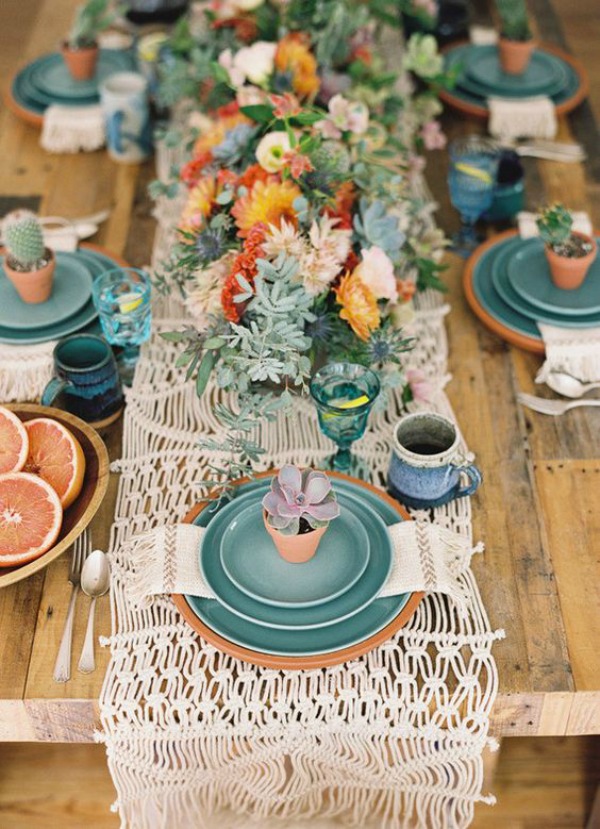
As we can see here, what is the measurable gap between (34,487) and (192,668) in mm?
295

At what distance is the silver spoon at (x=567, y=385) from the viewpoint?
4.62 ft

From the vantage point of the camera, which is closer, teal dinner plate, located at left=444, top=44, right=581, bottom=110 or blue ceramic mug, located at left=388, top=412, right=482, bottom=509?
blue ceramic mug, located at left=388, top=412, right=482, bottom=509

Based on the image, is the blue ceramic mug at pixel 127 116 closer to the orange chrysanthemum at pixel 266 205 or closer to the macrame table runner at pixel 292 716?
the orange chrysanthemum at pixel 266 205

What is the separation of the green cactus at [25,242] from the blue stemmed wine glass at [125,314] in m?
0.11

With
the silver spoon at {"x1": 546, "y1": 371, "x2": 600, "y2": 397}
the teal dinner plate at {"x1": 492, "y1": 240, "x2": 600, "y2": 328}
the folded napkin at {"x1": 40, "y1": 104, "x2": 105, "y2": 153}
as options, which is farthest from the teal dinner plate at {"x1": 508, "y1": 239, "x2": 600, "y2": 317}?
the folded napkin at {"x1": 40, "y1": 104, "x2": 105, "y2": 153}

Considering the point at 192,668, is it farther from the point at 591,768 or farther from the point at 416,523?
the point at 591,768

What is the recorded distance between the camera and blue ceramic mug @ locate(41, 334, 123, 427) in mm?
1313

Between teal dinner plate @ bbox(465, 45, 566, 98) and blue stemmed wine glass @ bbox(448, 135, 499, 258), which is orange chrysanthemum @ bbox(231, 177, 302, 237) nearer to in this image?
blue stemmed wine glass @ bbox(448, 135, 499, 258)

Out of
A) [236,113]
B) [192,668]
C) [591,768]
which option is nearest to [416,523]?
[192,668]

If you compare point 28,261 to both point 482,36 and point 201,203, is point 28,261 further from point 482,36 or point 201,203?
point 482,36

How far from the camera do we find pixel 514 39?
204 centimetres

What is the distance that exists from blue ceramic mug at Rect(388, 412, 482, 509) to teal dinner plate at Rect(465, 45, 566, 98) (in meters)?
1.10

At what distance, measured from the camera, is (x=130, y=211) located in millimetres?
1791

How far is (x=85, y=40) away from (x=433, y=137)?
2.49 ft
